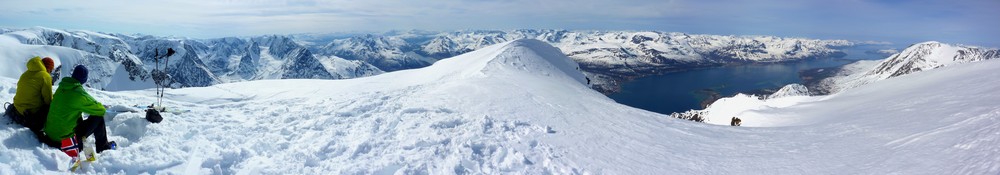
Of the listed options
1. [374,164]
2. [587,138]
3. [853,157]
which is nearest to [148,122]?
[374,164]

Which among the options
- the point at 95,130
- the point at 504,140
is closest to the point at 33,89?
the point at 95,130

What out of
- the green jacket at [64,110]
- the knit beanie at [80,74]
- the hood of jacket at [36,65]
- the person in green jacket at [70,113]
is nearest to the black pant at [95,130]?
the person in green jacket at [70,113]

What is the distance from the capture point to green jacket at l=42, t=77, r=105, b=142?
321 inches

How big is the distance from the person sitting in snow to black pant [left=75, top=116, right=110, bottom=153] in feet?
1.95

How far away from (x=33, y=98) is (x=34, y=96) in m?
0.04

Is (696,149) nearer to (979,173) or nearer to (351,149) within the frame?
(979,173)

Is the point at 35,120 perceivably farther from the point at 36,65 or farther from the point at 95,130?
the point at 36,65

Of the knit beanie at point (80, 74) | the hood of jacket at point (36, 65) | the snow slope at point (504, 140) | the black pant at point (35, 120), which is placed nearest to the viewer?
the knit beanie at point (80, 74)

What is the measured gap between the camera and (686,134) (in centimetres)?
1420

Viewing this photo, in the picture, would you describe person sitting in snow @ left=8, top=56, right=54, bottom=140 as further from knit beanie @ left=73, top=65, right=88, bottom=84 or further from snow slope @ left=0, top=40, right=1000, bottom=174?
knit beanie @ left=73, top=65, right=88, bottom=84

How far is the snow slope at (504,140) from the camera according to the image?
9094 millimetres

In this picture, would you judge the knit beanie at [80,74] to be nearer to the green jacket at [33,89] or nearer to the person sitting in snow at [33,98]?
the person sitting in snow at [33,98]

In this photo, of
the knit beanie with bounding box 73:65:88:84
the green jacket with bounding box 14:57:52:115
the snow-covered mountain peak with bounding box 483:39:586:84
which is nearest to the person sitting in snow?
the green jacket with bounding box 14:57:52:115

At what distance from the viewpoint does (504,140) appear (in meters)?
11.1
